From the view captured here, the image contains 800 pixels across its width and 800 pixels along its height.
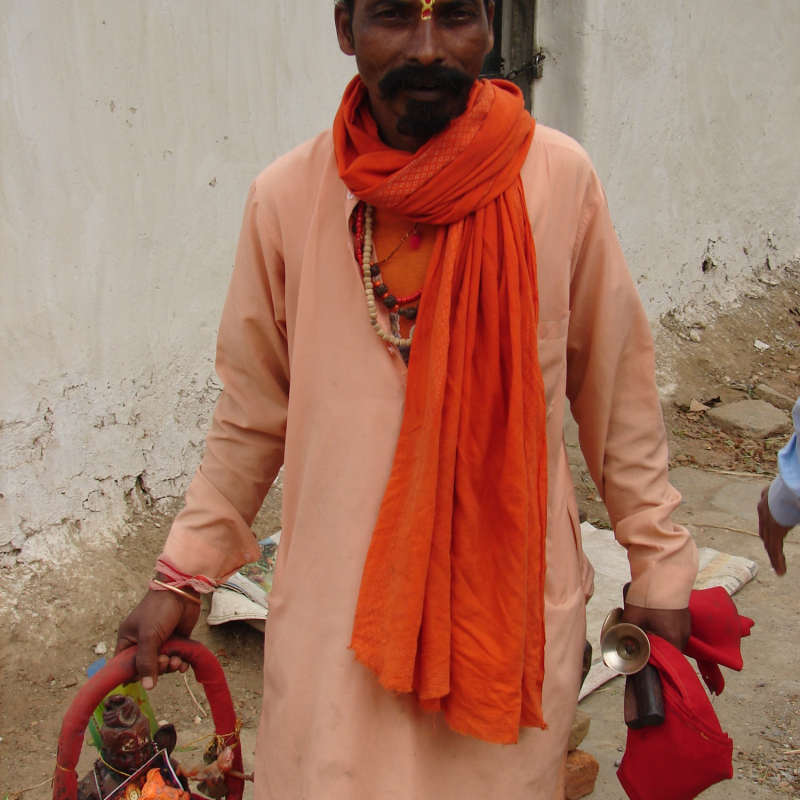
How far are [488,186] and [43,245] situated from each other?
7.71ft

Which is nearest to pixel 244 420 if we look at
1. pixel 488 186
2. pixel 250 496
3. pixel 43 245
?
pixel 250 496

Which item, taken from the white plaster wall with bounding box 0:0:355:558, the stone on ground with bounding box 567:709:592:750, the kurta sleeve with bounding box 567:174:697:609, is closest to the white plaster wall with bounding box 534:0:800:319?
the white plaster wall with bounding box 0:0:355:558

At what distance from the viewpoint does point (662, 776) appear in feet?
5.58

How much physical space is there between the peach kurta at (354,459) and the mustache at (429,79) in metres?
0.19

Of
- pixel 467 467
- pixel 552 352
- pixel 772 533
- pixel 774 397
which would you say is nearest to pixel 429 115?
pixel 552 352

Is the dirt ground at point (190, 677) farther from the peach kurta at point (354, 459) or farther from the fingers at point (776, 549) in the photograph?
the fingers at point (776, 549)

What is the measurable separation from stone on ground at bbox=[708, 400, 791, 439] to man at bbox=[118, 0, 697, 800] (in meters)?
4.33

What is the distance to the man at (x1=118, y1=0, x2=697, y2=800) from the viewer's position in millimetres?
1516

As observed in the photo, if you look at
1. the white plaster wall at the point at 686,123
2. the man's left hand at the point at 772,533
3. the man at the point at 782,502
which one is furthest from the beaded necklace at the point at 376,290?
the white plaster wall at the point at 686,123

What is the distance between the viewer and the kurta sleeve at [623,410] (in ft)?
5.58

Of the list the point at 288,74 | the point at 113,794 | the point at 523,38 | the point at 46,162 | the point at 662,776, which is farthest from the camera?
the point at 523,38

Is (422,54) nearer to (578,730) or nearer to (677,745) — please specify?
(677,745)

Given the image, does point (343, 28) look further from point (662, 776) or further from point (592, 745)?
point (592, 745)

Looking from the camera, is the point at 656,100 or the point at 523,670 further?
the point at 656,100
